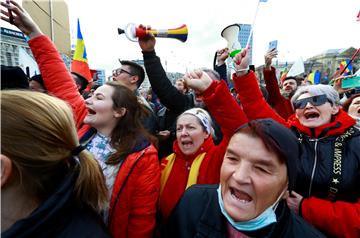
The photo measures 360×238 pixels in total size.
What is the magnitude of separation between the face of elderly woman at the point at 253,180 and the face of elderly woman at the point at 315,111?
3.09ft

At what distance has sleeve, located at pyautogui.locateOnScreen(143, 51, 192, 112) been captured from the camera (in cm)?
258

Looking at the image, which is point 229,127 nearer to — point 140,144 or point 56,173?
point 140,144

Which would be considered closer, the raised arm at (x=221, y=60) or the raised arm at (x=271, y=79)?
the raised arm at (x=271, y=79)

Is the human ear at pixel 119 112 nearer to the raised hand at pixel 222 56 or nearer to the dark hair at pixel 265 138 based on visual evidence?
the dark hair at pixel 265 138

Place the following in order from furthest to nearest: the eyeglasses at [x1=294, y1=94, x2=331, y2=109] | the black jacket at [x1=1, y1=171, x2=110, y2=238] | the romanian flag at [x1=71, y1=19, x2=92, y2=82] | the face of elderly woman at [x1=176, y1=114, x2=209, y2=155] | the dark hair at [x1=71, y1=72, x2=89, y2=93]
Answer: the romanian flag at [x1=71, y1=19, x2=92, y2=82] < the dark hair at [x1=71, y1=72, x2=89, y2=93] < the face of elderly woman at [x1=176, y1=114, x2=209, y2=155] < the eyeglasses at [x1=294, y1=94, x2=331, y2=109] < the black jacket at [x1=1, y1=171, x2=110, y2=238]

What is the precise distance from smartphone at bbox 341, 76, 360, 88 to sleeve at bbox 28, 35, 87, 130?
443 centimetres

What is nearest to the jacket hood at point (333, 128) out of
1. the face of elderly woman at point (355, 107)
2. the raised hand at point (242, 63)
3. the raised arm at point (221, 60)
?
the raised hand at point (242, 63)

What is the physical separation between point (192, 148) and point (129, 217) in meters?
0.83

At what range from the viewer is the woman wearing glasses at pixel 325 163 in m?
1.62

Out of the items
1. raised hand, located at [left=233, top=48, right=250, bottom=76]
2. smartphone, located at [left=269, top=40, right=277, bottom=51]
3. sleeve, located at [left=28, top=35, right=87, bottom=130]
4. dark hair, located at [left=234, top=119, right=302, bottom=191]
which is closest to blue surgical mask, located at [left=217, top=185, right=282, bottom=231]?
dark hair, located at [left=234, top=119, right=302, bottom=191]

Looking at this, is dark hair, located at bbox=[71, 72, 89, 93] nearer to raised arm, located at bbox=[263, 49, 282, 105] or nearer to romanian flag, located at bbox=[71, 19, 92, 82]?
romanian flag, located at bbox=[71, 19, 92, 82]

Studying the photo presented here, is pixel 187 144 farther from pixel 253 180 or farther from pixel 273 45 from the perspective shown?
pixel 273 45

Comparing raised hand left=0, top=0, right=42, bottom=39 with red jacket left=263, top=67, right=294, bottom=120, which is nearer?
raised hand left=0, top=0, right=42, bottom=39

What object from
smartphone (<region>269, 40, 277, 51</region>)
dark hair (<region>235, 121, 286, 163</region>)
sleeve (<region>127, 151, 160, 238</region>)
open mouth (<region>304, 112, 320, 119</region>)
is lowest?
sleeve (<region>127, 151, 160, 238</region>)
